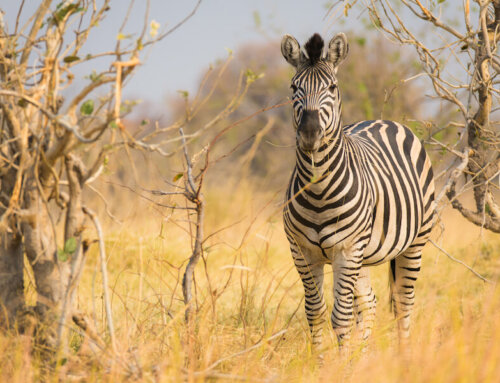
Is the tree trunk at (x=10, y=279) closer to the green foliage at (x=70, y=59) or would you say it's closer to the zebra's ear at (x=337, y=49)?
the green foliage at (x=70, y=59)

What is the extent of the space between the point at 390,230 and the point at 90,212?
7.34 ft

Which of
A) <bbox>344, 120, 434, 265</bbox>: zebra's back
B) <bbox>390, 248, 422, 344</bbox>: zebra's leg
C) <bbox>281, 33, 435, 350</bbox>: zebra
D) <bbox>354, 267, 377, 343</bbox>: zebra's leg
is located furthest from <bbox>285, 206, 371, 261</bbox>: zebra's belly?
<bbox>390, 248, 422, 344</bbox>: zebra's leg

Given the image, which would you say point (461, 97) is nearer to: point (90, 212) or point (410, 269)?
point (410, 269)

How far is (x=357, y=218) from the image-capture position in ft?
11.7

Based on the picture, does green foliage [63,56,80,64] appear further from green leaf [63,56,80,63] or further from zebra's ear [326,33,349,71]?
zebra's ear [326,33,349,71]

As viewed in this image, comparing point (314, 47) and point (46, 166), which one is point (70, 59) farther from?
point (314, 47)

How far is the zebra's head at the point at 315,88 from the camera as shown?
318 centimetres

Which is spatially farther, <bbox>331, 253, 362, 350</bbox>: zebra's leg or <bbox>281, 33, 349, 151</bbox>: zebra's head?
<bbox>331, 253, 362, 350</bbox>: zebra's leg

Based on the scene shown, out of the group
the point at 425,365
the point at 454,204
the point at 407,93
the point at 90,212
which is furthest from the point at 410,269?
the point at 407,93

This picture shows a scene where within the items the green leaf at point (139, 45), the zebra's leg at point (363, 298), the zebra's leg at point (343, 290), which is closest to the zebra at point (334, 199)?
the zebra's leg at point (343, 290)

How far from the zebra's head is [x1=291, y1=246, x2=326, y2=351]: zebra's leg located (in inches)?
36.0

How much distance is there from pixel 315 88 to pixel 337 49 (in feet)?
1.53

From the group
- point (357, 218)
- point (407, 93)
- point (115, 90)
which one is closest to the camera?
point (115, 90)

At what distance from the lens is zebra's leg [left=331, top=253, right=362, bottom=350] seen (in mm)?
3576
